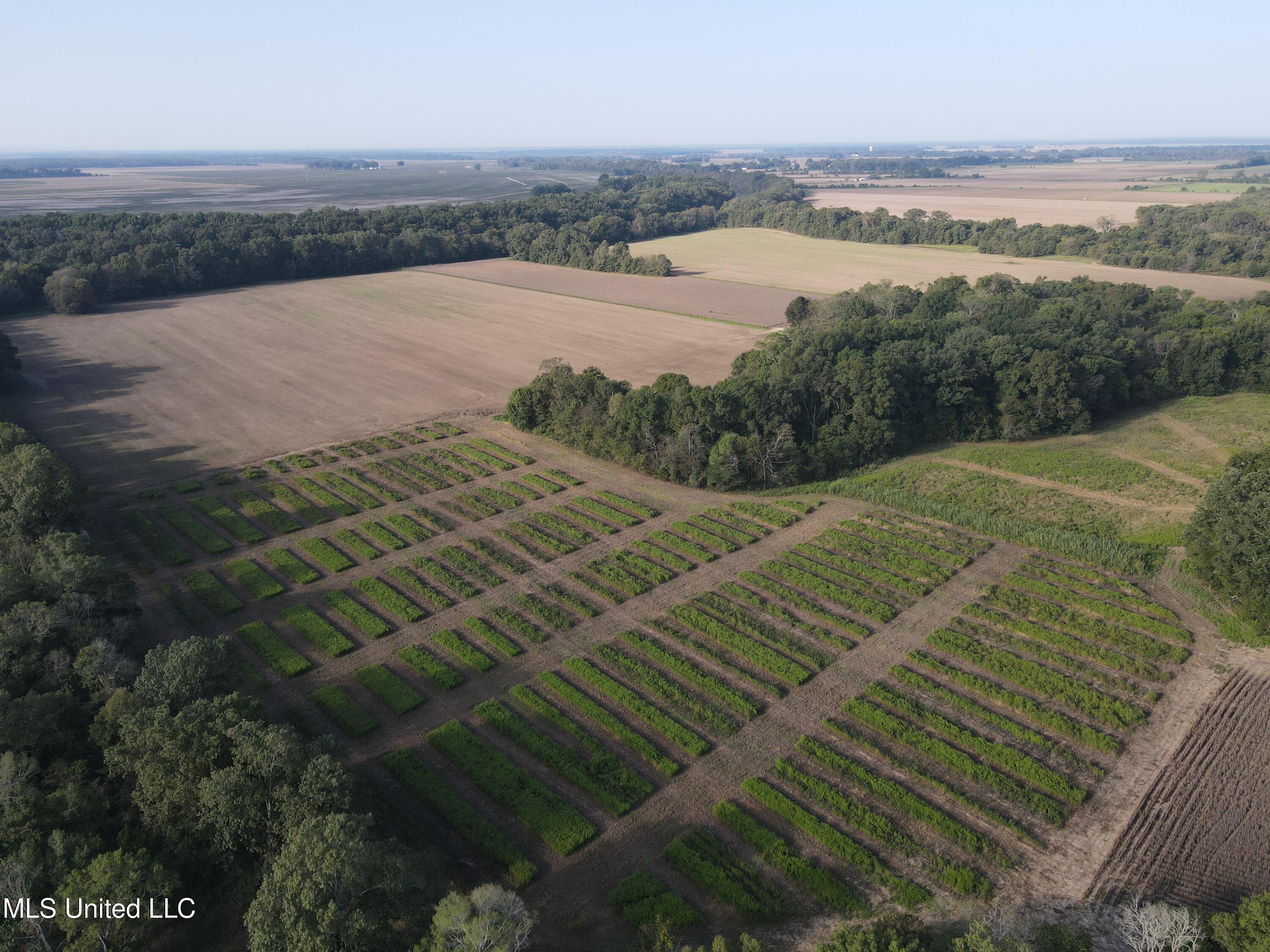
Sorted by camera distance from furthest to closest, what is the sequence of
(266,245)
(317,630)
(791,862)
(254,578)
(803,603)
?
1. (266,245)
2. (254,578)
3. (803,603)
4. (317,630)
5. (791,862)

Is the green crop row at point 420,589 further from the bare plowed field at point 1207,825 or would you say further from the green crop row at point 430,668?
the bare plowed field at point 1207,825

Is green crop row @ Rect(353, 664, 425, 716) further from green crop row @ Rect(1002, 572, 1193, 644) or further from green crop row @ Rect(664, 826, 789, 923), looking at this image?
green crop row @ Rect(1002, 572, 1193, 644)

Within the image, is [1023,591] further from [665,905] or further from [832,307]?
[832,307]

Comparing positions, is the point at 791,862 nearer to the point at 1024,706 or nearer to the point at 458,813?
the point at 458,813

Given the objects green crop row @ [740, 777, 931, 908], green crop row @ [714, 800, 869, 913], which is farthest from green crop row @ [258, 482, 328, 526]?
green crop row @ [740, 777, 931, 908]

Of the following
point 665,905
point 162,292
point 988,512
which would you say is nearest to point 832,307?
point 988,512

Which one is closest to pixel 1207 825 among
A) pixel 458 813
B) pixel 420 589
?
pixel 458 813
